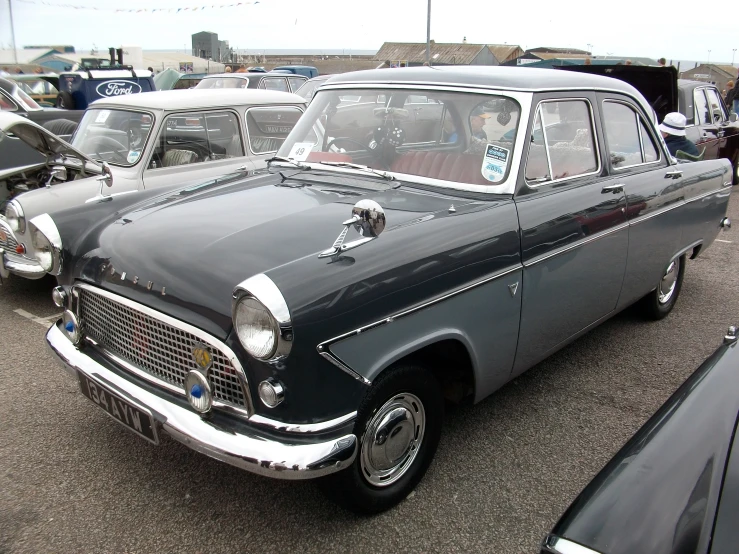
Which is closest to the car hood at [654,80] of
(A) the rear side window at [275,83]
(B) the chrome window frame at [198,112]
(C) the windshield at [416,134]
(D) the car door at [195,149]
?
(B) the chrome window frame at [198,112]

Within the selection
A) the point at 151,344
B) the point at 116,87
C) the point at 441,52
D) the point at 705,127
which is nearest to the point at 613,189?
the point at 151,344

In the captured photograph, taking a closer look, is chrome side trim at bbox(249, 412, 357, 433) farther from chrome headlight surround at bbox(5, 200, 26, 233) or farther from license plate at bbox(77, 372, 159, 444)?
chrome headlight surround at bbox(5, 200, 26, 233)

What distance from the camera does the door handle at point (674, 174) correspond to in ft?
13.5

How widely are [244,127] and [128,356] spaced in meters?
3.62

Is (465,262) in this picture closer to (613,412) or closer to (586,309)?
(586,309)

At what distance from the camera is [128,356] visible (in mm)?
2623

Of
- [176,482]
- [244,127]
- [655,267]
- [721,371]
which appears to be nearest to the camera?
[721,371]

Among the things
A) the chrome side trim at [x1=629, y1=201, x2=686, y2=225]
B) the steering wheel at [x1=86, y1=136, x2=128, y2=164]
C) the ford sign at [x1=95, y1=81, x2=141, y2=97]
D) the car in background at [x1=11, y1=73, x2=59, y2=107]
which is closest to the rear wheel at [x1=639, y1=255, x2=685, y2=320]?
the chrome side trim at [x1=629, y1=201, x2=686, y2=225]

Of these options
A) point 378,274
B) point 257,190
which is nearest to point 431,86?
point 257,190

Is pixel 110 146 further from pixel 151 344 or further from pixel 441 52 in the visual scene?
pixel 441 52

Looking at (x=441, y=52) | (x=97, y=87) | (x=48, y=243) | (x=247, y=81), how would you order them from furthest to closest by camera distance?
(x=441, y=52), (x=247, y=81), (x=97, y=87), (x=48, y=243)

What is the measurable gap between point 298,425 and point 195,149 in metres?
3.96

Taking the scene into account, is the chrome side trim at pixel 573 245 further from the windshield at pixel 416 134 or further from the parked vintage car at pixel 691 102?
the parked vintage car at pixel 691 102

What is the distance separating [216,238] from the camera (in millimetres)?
2502
